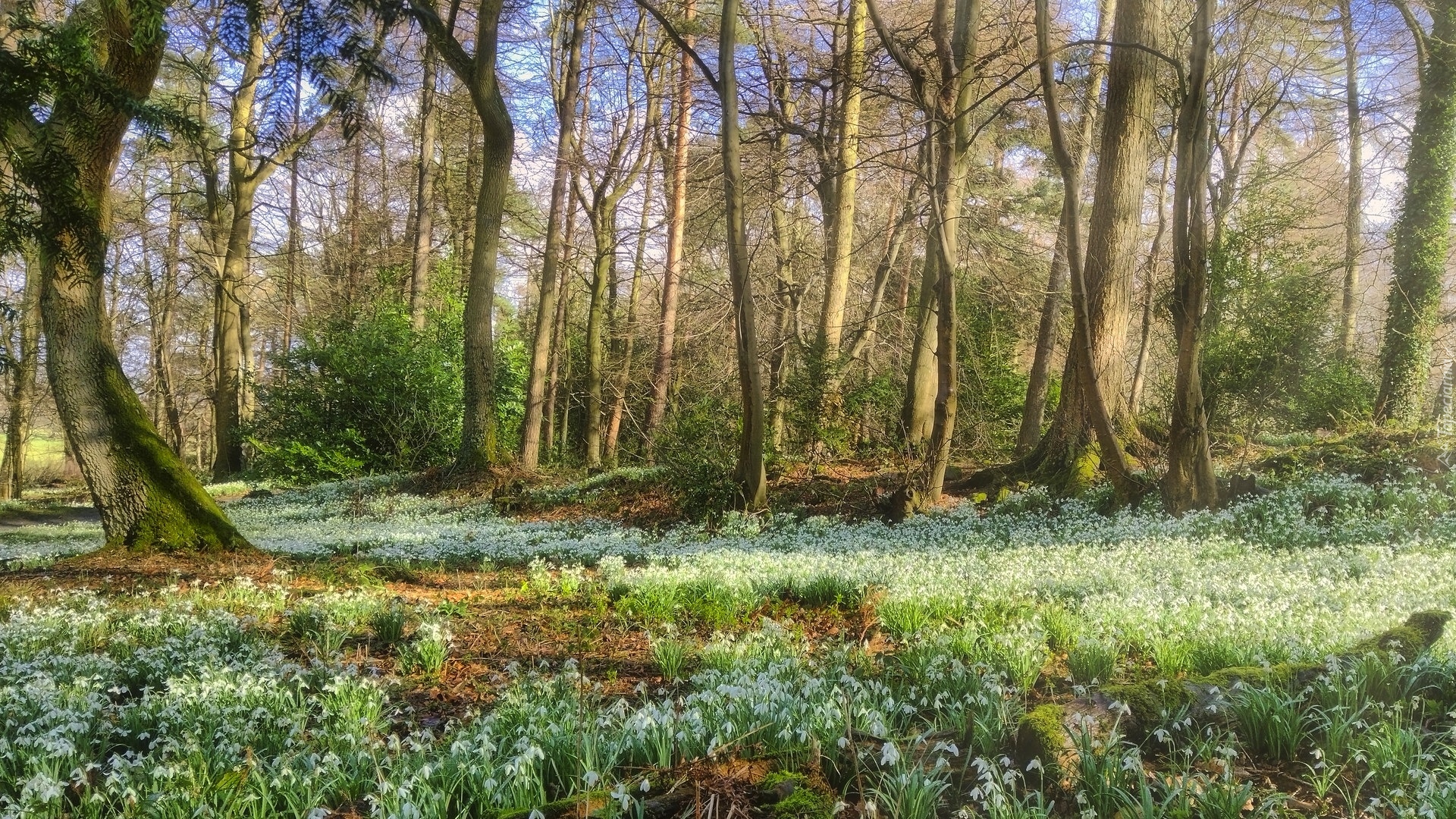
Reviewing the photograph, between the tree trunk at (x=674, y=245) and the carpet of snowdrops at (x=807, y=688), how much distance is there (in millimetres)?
12065

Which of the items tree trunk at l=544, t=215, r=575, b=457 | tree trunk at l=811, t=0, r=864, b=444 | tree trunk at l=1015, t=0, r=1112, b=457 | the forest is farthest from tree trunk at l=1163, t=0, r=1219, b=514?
tree trunk at l=544, t=215, r=575, b=457

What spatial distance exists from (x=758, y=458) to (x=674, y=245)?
9.56 metres

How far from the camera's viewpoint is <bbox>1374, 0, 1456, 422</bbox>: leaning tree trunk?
14781 mm

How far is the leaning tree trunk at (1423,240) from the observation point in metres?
14.8

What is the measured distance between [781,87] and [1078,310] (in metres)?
5.64

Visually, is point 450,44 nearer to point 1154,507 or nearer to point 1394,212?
point 1154,507

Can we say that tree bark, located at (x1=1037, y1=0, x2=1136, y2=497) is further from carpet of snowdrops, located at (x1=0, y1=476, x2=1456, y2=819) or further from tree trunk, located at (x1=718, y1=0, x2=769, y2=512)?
tree trunk, located at (x1=718, y1=0, x2=769, y2=512)

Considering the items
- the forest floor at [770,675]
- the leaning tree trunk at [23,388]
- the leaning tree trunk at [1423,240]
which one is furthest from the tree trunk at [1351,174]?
the leaning tree trunk at [23,388]

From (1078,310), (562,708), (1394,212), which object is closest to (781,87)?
(1078,310)

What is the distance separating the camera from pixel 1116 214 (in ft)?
37.4

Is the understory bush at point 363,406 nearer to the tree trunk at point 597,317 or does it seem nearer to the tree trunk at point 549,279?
the tree trunk at point 597,317

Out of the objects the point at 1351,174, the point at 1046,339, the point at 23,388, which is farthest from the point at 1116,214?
the point at 23,388

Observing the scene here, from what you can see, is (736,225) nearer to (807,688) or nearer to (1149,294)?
(807,688)

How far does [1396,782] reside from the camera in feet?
9.16
